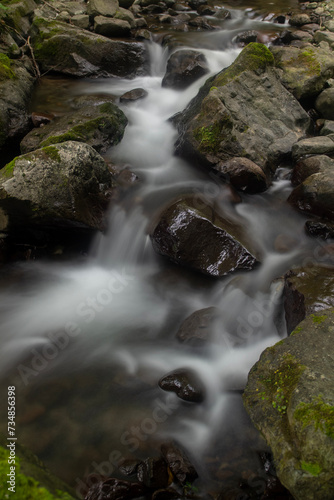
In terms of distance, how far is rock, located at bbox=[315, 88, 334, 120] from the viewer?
8.27 m

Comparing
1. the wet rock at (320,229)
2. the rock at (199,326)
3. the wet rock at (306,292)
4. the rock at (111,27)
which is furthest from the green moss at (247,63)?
the rock at (111,27)

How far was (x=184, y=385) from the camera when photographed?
3.72m

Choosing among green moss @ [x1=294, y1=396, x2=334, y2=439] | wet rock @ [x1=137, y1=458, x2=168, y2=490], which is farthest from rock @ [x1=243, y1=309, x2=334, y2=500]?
wet rock @ [x1=137, y1=458, x2=168, y2=490]

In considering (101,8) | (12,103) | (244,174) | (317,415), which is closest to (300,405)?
(317,415)

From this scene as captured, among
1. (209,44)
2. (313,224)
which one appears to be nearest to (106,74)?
(209,44)

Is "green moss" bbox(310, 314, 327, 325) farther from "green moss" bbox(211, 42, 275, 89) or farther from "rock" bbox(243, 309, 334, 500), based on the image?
"green moss" bbox(211, 42, 275, 89)

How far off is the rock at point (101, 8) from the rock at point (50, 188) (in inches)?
379

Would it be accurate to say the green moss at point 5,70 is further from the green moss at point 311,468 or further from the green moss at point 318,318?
the green moss at point 311,468

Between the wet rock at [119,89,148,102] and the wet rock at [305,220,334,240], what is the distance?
597cm

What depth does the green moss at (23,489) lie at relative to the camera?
5.40 feet

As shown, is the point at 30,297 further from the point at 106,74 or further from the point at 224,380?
the point at 106,74

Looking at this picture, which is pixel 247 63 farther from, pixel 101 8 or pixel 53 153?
pixel 101 8

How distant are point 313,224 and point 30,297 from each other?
453cm

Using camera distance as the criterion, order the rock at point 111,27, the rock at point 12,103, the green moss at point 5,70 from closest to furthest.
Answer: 1. the rock at point 12,103
2. the green moss at point 5,70
3. the rock at point 111,27
